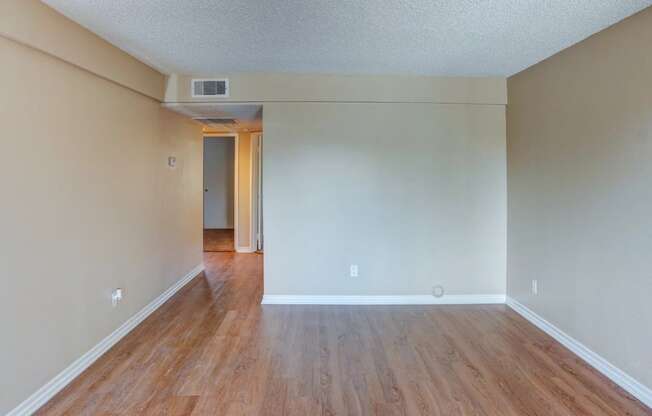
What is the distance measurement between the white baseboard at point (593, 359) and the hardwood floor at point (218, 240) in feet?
15.8

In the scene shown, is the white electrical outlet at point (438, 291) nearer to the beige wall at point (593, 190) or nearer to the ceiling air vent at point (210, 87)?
the beige wall at point (593, 190)

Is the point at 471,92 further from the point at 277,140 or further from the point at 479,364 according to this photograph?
the point at 479,364

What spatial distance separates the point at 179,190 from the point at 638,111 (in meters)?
4.11

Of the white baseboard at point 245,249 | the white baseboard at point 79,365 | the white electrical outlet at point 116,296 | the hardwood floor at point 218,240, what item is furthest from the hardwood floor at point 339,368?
the hardwood floor at point 218,240

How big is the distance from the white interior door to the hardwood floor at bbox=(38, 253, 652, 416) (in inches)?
212

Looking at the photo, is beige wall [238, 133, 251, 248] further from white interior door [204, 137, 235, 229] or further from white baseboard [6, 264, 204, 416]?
white baseboard [6, 264, 204, 416]

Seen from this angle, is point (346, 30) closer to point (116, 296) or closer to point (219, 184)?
point (116, 296)

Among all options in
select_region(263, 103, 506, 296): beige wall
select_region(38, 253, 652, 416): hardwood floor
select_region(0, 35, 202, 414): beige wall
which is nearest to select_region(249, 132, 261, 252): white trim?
select_region(0, 35, 202, 414): beige wall

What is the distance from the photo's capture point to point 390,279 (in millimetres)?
3797

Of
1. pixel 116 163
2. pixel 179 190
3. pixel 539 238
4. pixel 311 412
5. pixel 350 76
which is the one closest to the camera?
pixel 311 412

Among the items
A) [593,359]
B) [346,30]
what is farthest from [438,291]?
[346,30]

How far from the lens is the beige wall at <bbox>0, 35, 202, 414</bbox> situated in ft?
6.36

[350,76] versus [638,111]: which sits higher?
[350,76]

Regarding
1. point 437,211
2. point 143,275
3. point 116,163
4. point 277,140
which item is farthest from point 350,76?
point 143,275
